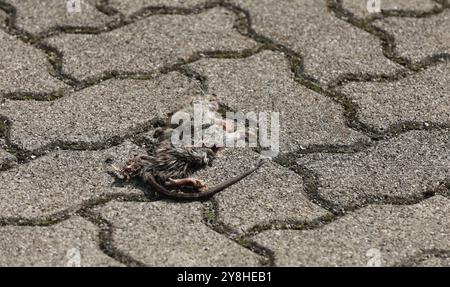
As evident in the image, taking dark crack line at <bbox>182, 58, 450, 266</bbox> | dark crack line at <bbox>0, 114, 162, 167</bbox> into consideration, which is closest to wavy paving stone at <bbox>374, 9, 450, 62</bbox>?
dark crack line at <bbox>182, 58, 450, 266</bbox>

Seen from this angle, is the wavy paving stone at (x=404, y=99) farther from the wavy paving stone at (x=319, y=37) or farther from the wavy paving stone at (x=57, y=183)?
the wavy paving stone at (x=57, y=183)

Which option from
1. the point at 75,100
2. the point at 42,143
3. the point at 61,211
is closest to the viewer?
the point at 61,211

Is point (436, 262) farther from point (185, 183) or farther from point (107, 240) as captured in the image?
point (107, 240)

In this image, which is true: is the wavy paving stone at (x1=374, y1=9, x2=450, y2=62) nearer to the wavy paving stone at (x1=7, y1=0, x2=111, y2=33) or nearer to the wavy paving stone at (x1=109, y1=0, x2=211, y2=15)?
the wavy paving stone at (x1=109, y1=0, x2=211, y2=15)

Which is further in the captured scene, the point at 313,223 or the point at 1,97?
the point at 1,97
